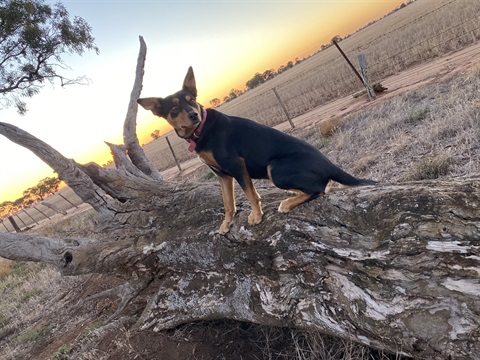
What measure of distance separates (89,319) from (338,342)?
4.15 meters

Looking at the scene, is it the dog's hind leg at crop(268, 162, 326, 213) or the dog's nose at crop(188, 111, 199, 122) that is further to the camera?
the dog's nose at crop(188, 111, 199, 122)

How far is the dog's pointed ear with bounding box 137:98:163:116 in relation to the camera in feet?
13.4

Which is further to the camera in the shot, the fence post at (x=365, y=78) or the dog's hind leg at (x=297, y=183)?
Result: the fence post at (x=365, y=78)

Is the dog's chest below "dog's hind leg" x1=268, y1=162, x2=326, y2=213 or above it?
above

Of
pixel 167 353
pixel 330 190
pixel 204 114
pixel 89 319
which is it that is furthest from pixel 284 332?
pixel 89 319

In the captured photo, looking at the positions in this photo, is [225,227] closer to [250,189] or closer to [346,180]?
[250,189]

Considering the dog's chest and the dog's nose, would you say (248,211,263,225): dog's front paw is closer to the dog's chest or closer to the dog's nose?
the dog's chest

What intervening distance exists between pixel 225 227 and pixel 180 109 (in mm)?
1378

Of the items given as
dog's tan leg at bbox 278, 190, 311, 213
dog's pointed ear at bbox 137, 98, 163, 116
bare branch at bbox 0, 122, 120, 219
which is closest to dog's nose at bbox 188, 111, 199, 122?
dog's pointed ear at bbox 137, 98, 163, 116

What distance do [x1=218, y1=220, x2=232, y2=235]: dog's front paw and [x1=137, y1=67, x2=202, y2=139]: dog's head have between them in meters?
1.02

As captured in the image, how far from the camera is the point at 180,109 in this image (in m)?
3.98

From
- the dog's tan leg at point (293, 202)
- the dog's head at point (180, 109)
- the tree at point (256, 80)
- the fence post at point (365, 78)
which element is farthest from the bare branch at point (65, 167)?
the tree at point (256, 80)

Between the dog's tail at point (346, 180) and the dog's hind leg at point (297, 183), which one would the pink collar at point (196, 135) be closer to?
the dog's hind leg at point (297, 183)

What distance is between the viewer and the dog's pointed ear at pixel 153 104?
4078mm
